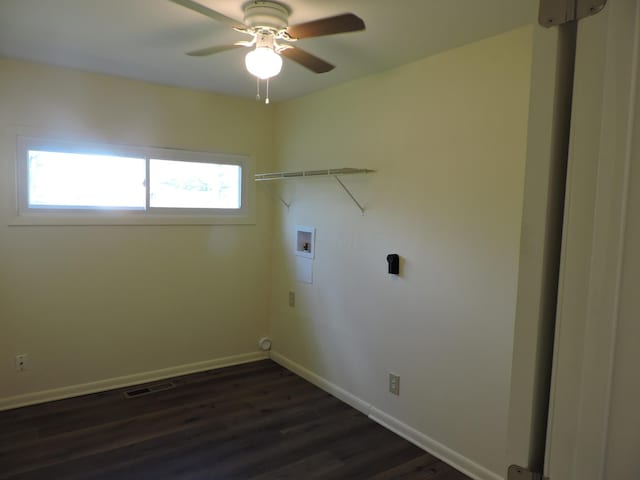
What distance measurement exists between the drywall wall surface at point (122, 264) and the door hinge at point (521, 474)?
3430 mm

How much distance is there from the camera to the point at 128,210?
366 centimetres

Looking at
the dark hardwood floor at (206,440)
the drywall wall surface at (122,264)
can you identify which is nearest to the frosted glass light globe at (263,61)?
the drywall wall surface at (122,264)

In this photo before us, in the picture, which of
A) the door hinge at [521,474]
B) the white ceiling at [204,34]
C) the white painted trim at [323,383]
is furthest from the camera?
the white painted trim at [323,383]

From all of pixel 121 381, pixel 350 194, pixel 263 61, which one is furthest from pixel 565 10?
pixel 121 381

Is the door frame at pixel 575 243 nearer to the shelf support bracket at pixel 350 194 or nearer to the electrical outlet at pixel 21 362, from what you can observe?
the shelf support bracket at pixel 350 194

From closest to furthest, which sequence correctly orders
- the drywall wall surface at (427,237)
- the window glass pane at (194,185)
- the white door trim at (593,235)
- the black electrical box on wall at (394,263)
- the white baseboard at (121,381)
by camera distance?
1. the white door trim at (593,235)
2. the drywall wall surface at (427,237)
3. the black electrical box on wall at (394,263)
4. the white baseboard at (121,381)
5. the window glass pane at (194,185)

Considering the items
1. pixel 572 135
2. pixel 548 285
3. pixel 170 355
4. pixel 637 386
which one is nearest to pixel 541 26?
pixel 572 135

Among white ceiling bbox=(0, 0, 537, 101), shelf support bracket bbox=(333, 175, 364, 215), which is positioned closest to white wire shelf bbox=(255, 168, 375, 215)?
shelf support bracket bbox=(333, 175, 364, 215)

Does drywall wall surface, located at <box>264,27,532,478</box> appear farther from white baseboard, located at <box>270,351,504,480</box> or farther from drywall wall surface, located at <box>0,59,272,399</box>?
drywall wall surface, located at <box>0,59,272,399</box>

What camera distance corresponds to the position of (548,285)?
779 millimetres

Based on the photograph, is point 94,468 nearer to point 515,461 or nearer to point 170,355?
point 170,355

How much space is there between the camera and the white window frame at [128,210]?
324 cm

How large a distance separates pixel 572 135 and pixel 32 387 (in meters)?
3.88

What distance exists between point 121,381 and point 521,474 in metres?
3.60
